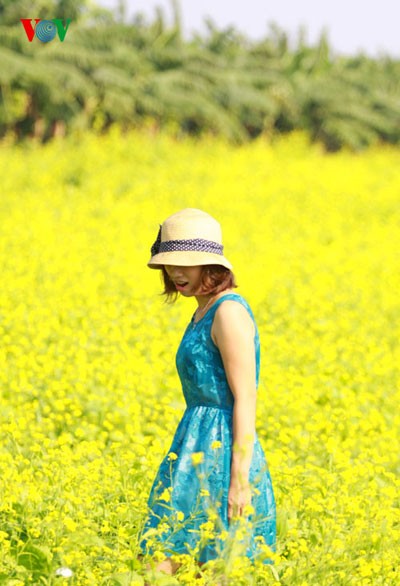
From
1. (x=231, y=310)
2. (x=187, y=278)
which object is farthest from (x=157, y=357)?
(x=231, y=310)

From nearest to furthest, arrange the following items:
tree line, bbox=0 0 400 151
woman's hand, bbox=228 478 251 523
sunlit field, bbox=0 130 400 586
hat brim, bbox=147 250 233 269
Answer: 1. woman's hand, bbox=228 478 251 523
2. hat brim, bbox=147 250 233 269
3. sunlit field, bbox=0 130 400 586
4. tree line, bbox=0 0 400 151

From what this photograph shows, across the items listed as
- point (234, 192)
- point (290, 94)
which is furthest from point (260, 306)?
point (290, 94)

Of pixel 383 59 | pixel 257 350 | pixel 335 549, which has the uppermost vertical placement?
pixel 383 59


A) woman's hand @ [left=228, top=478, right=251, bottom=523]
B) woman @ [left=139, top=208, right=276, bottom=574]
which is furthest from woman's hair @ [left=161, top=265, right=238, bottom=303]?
woman's hand @ [left=228, top=478, right=251, bottom=523]

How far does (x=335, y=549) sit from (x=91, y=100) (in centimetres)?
1688

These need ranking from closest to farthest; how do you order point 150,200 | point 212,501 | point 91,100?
point 212,501, point 150,200, point 91,100

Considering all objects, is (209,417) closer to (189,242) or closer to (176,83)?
(189,242)

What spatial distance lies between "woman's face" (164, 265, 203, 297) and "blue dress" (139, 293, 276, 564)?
12 centimetres

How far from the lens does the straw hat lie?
10.1ft

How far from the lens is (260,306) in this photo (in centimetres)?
829

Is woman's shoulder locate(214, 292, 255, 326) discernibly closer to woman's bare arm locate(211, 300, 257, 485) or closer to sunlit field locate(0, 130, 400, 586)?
woman's bare arm locate(211, 300, 257, 485)

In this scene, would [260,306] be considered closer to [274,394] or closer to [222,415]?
[274,394]

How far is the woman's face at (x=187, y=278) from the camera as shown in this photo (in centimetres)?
314

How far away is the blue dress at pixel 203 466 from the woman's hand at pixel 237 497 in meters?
0.03
